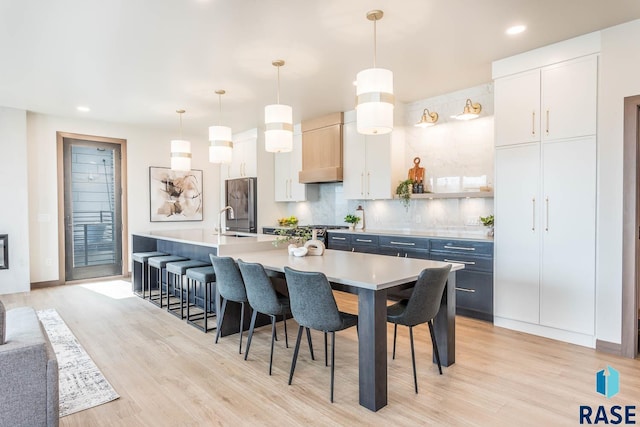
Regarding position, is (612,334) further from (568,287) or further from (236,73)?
(236,73)

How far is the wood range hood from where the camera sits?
5.65 meters

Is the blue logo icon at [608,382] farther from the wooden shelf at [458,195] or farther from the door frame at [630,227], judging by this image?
the wooden shelf at [458,195]

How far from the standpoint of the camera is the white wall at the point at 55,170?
562cm

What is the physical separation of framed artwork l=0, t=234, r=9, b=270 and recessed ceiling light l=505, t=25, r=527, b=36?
21.6ft

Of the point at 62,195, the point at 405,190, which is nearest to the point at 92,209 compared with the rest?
the point at 62,195

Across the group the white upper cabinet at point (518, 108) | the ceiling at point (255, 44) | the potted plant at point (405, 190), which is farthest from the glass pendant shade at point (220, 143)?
the white upper cabinet at point (518, 108)

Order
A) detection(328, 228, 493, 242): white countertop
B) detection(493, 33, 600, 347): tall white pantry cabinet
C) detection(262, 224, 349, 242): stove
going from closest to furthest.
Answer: detection(493, 33, 600, 347): tall white pantry cabinet → detection(328, 228, 493, 242): white countertop → detection(262, 224, 349, 242): stove

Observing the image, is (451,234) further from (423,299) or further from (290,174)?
(290,174)

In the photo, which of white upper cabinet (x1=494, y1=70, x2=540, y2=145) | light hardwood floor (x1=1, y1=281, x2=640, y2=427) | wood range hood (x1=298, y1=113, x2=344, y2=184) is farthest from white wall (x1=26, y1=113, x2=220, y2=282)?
white upper cabinet (x1=494, y1=70, x2=540, y2=145)

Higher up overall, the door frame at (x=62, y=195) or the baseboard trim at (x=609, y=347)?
the door frame at (x=62, y=195)

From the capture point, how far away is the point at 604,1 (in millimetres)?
2652

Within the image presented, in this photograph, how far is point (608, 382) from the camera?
101 inches

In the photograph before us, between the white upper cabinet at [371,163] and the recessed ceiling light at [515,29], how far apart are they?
2078 mm

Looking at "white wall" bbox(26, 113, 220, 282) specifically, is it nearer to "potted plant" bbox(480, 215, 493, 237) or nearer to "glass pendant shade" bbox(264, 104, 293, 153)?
"glass pendant shade" bbox(264, 104, 293, 153)
